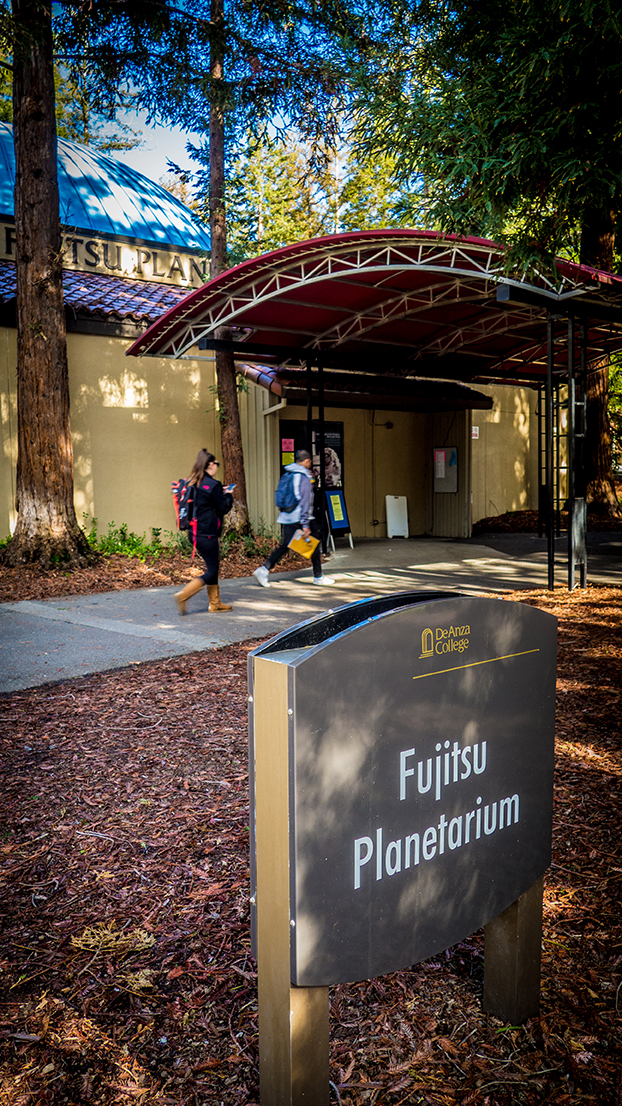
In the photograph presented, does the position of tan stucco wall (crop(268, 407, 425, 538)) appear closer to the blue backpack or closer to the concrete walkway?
the concrete walkway

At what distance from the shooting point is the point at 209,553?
8648mm

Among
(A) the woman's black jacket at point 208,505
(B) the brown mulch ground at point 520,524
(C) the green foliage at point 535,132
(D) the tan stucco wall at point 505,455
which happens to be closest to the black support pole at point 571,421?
(C) the green foliage at point 535,132

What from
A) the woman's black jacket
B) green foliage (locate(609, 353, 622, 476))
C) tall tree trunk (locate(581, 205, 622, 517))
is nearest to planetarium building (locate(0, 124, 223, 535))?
the woman's black jacket

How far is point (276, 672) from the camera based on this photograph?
68.3 inches

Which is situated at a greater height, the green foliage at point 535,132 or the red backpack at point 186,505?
the green foliage at point 535,132

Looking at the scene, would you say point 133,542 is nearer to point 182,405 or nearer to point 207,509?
point 182,405

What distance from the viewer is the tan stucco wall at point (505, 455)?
849 inches

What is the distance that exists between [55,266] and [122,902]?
10.8m

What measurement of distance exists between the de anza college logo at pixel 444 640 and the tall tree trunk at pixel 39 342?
10.3 meters

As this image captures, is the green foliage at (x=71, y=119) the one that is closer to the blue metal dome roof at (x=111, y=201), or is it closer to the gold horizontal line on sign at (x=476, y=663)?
the blue metal dome roof at (x=111, y=201)

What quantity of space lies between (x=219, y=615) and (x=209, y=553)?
778mm

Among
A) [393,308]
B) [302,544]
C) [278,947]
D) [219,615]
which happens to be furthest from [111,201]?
[278,947]

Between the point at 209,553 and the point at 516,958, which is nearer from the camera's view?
the point at 516,958

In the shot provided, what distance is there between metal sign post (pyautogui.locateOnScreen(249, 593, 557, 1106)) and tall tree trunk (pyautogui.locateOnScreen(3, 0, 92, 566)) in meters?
10.2
